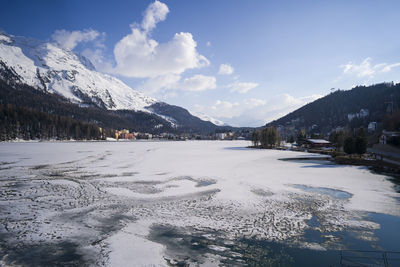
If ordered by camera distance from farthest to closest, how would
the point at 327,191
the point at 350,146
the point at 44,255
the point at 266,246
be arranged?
the point at 350,146
the point at 327,191
the point at 266,246
the point at 44,255

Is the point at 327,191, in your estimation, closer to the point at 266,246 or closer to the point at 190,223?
the point at 266,246

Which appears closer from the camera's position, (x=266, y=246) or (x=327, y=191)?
(x=266, y=246)

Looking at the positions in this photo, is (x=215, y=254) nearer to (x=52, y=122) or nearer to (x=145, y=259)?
(x=145, y=259)

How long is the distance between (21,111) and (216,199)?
144 meters

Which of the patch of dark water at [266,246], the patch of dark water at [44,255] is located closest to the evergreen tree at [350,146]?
the patch of dark water at [266,246]

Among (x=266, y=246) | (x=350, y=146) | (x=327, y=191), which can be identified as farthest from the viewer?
(x=350, y=146)

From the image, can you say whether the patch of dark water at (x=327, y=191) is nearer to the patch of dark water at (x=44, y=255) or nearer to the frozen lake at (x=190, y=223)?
the frozen lake at (x=190, y=223)

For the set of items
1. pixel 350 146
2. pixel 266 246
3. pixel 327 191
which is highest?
pixel 350 146

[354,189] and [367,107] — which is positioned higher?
[367,107]

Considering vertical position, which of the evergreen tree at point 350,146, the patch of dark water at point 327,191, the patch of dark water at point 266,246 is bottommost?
the patch of dark water at point 266,246

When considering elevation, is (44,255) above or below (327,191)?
below

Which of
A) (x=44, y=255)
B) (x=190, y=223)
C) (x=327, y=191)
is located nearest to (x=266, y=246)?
(x=190, y=223)

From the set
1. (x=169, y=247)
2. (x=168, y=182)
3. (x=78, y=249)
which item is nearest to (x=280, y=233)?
(x=169, y=247)

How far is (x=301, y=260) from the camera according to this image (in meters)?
7.47
